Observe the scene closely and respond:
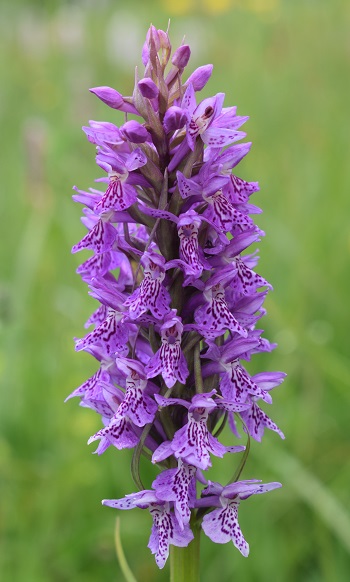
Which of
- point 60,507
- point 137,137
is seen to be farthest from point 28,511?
point 137,137

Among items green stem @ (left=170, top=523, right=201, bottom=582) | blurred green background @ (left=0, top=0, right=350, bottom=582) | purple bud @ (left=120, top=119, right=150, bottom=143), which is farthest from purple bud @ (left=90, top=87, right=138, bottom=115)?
blurred green background @ (left=0, top=0, right=350, bottom=582)

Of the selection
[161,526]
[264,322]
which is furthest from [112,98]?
[264,322]

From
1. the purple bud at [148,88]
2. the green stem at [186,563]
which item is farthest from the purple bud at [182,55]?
the green stem at [186,563]

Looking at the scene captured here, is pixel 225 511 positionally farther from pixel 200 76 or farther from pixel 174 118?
pixel 200 76

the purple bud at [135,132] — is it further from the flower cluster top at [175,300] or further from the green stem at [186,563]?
the green stem at [186,563]

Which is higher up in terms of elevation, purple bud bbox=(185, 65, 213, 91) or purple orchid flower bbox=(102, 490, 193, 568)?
purple bud bbox=(185, 65, 213, 91)

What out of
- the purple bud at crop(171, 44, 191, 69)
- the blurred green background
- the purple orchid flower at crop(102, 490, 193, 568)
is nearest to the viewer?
the purple orchid flower at crop(102, 490, 193, 568)

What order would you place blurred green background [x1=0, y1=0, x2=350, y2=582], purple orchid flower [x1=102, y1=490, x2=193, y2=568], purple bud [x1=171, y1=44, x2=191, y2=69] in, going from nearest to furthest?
purple orchid flower [x1=102, y1=490, x2=193, y2=568] < purple bud [x1=171, y1=44, x2=191, y2=69] < blurred green background [x1=0, y1=0, x2=350, y2=582]

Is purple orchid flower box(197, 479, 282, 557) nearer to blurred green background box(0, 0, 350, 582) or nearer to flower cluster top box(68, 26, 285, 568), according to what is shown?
flower cluster top box(68, 26, 285, 568)
